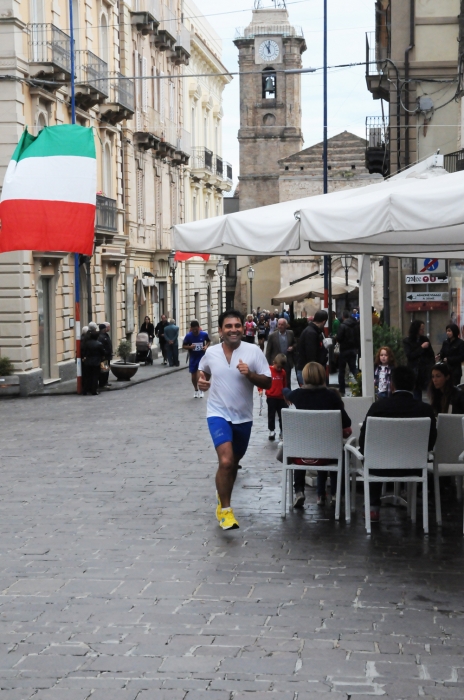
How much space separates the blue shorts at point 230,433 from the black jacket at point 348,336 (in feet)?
43.5

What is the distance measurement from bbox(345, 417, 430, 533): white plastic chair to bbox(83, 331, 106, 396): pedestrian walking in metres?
15.4

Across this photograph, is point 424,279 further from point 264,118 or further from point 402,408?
point 264,118

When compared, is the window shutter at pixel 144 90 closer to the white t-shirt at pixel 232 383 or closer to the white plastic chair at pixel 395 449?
the white t-shirt at pixel 232 383

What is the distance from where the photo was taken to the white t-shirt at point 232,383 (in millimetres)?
8680

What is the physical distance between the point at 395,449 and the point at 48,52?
64.7ft

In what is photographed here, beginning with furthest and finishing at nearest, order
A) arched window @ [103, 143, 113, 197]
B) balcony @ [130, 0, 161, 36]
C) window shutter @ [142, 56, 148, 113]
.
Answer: window shutter @ [142, 56, 148, 113]
balcony @ [130, 0, 161, 36]
arched window @ [103, 143, 113, 197]

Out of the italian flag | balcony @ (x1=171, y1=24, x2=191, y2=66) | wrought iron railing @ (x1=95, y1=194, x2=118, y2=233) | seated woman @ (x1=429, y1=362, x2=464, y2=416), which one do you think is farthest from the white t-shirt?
balcony @ (x1=171, y1=24, x2=191, y2=66)

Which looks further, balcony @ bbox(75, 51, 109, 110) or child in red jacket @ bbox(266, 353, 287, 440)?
balcony @ bbox(75, 51, 109, 110)

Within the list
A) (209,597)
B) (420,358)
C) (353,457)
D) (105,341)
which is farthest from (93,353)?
(209,597)

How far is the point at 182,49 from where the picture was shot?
4581 centimetres

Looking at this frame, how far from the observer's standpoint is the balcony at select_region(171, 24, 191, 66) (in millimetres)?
45281

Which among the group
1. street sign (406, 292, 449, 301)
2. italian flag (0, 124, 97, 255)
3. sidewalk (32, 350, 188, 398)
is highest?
italian flag (0, 124, 97, 255)

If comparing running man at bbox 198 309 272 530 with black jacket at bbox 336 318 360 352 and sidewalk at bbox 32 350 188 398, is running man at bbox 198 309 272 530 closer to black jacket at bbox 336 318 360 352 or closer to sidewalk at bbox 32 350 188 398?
black jacket at bbox 336 318 360 352

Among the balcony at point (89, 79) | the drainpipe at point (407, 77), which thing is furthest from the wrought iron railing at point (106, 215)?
the drainpipe at point (407, 77)
